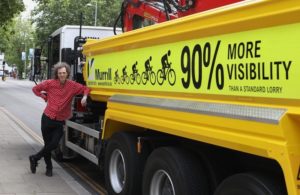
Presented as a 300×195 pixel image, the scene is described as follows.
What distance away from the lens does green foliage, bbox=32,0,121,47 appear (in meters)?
55.9

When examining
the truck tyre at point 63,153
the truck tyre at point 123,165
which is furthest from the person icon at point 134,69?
the truck tyre at point 63,153

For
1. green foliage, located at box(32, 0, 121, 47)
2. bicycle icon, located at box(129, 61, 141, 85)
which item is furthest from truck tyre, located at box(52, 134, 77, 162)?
green foliage, located at box(32, 0, 121, 47)

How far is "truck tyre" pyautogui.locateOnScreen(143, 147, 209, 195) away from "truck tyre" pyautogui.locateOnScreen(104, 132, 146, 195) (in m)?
0.57

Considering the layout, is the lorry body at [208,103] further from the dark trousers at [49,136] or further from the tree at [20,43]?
the tree at [20,43]

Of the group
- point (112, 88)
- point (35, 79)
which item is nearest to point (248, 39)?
point (112, 88)

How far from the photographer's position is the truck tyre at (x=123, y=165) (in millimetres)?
5531

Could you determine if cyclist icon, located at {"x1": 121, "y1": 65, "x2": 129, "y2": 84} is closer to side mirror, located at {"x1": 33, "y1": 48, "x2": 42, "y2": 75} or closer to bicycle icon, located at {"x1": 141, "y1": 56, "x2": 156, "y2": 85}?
bicycle icon, located at {"x1": 141, "y1": 56, "x2": 156, "y2": 85}

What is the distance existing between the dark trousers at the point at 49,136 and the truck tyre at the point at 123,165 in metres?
2.01

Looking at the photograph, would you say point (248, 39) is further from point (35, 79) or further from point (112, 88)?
point (35, 79)

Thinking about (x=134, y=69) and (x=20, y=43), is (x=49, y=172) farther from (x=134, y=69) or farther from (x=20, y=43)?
(x=20, y=43)

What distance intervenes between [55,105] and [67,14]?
49.3m

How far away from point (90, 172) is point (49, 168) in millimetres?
877

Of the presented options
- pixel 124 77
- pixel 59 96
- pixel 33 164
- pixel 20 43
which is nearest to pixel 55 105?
pixel 59 96

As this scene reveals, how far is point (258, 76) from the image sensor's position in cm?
339
